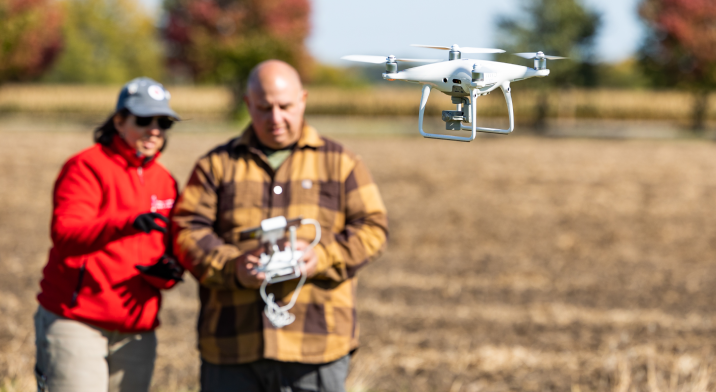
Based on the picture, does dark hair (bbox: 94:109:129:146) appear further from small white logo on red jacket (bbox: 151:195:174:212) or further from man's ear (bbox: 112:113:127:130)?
small white logo on red jacket (bbox: 151:195:174:212)

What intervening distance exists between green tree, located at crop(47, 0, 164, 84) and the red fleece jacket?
5098 cm

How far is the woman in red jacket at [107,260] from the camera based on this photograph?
125 inches

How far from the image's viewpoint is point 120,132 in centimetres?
331

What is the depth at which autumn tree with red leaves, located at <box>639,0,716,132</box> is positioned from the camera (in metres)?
23.3

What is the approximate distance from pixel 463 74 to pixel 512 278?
28.9 ft

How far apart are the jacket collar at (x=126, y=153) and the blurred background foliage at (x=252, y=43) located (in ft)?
17.7

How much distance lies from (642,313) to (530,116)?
2210cm

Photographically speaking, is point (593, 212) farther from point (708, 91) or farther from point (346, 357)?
point (708, 91)

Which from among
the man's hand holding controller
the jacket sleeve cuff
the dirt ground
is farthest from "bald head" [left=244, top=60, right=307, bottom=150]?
the dirt ground

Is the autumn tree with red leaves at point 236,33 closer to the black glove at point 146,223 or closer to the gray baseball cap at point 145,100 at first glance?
the gray baseball cap at point 145,100

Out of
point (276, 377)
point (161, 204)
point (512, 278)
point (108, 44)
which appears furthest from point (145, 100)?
point (108, 44)

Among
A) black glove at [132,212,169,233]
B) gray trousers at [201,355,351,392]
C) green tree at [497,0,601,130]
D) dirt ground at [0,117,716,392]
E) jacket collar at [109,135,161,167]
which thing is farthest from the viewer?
green tree at [497,0,601,130]

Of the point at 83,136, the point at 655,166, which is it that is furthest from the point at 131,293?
the point at 83,136

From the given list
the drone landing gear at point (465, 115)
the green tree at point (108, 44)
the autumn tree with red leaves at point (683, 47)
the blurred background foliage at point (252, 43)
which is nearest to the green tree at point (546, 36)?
the blurred background foliage at point (252, 43)
